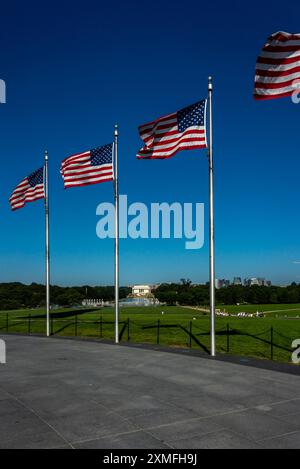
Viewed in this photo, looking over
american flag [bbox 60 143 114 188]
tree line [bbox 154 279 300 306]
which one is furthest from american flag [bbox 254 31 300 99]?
tree line [bbox 154 279 300 306]

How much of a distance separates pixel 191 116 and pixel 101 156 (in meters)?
5.41

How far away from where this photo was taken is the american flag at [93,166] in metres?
19.8

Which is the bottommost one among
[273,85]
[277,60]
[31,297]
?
[31,297]

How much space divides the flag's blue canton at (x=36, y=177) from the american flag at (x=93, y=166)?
3.21 metres

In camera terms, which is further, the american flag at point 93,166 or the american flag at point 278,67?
the american flag at point 93,166

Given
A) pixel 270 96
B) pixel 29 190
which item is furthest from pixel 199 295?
pixel 270 96

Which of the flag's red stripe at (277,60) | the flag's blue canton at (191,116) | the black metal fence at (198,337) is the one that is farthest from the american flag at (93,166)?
the flag's red stripe at (277,60)

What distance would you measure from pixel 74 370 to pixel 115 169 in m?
9.81

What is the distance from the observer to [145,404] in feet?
31.0

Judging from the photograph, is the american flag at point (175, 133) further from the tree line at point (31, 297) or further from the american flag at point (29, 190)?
the tree line at point (31, 297)

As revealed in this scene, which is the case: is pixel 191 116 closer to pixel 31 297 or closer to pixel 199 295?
pixel 31 297

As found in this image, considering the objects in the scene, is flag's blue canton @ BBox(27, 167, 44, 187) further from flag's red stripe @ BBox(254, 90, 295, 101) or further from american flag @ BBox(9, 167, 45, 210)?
flag's red stripe @ BBox(254, 90, 295, 101)

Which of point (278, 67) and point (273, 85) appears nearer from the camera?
point (278, 67)

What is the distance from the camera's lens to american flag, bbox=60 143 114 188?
1981 centimetres
